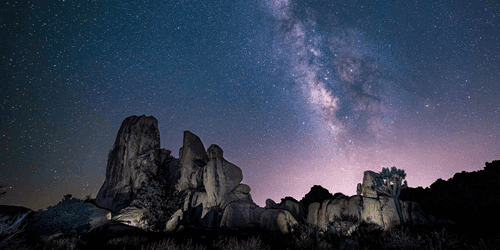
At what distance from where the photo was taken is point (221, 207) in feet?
101

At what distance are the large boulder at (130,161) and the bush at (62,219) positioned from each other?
20.4 m

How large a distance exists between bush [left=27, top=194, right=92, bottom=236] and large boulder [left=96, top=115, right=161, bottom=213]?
20.4 meters

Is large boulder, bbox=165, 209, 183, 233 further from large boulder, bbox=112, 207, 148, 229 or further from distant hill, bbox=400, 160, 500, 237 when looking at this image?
distant hill, bbox=400, 160, 500, 237

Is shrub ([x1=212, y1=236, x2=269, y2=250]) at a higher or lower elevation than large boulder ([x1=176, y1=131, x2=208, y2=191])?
lower

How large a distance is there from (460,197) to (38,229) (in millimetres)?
69634

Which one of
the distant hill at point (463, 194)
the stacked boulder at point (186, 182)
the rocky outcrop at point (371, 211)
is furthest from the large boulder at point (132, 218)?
the distant hill at point (463, 194)

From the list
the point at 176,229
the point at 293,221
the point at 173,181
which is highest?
the point at 173,181

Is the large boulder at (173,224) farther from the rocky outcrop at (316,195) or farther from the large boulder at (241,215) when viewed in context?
the rocky outcrop at (316,195)

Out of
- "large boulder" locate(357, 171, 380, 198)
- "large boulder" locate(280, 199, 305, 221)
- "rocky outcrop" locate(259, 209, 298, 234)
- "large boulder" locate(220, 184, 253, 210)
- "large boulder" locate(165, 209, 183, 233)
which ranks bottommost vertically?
"large boulder" locate(165, 209, 183, 233)

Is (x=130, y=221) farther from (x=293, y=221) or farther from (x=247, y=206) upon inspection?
(x=293, y=221)

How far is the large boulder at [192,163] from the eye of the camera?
36781 millimetres

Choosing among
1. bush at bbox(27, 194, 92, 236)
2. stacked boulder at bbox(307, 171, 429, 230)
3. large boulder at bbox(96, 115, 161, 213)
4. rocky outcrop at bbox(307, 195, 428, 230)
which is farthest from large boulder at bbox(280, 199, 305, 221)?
large boulder at bbox(96, 115, 161, 213)

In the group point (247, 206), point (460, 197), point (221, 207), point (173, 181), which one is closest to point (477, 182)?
point (460, 197)

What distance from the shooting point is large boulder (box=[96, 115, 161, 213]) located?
133ft
